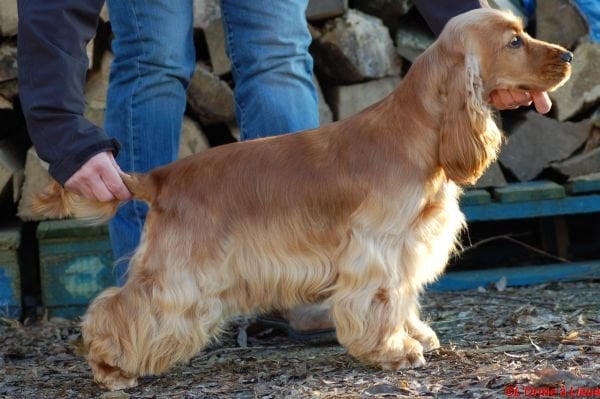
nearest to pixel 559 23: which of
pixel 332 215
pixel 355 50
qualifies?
pixel 355 50

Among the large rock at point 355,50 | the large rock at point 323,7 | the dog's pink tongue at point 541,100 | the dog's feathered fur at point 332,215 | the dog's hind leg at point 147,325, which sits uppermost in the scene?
the large rock at point 323,7

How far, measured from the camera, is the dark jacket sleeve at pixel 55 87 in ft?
9.16

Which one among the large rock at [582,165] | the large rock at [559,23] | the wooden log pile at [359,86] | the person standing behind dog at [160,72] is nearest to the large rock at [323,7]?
the wooden log pile at [359,86]

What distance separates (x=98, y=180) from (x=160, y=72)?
1.67 ft

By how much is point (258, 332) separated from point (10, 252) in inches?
43.8

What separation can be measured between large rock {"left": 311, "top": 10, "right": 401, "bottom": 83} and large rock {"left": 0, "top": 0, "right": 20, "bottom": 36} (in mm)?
1196

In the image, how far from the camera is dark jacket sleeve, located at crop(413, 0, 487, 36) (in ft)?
10.5

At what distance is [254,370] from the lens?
310 cm

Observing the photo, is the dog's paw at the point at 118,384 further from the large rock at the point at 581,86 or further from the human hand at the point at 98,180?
the large rock at the point at 581,86

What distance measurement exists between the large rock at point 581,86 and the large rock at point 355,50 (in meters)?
0.69

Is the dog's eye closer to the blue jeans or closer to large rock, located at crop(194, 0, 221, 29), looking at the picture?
the blue jeans

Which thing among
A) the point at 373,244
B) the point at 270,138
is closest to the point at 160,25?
the point at 270,138

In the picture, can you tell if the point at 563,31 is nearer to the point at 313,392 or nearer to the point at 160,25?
the point at 160,25

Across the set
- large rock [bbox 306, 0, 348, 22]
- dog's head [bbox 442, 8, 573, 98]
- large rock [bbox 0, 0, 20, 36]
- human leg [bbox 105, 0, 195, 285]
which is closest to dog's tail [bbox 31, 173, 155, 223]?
human leg [bbox 105, 0, 195, 285]
